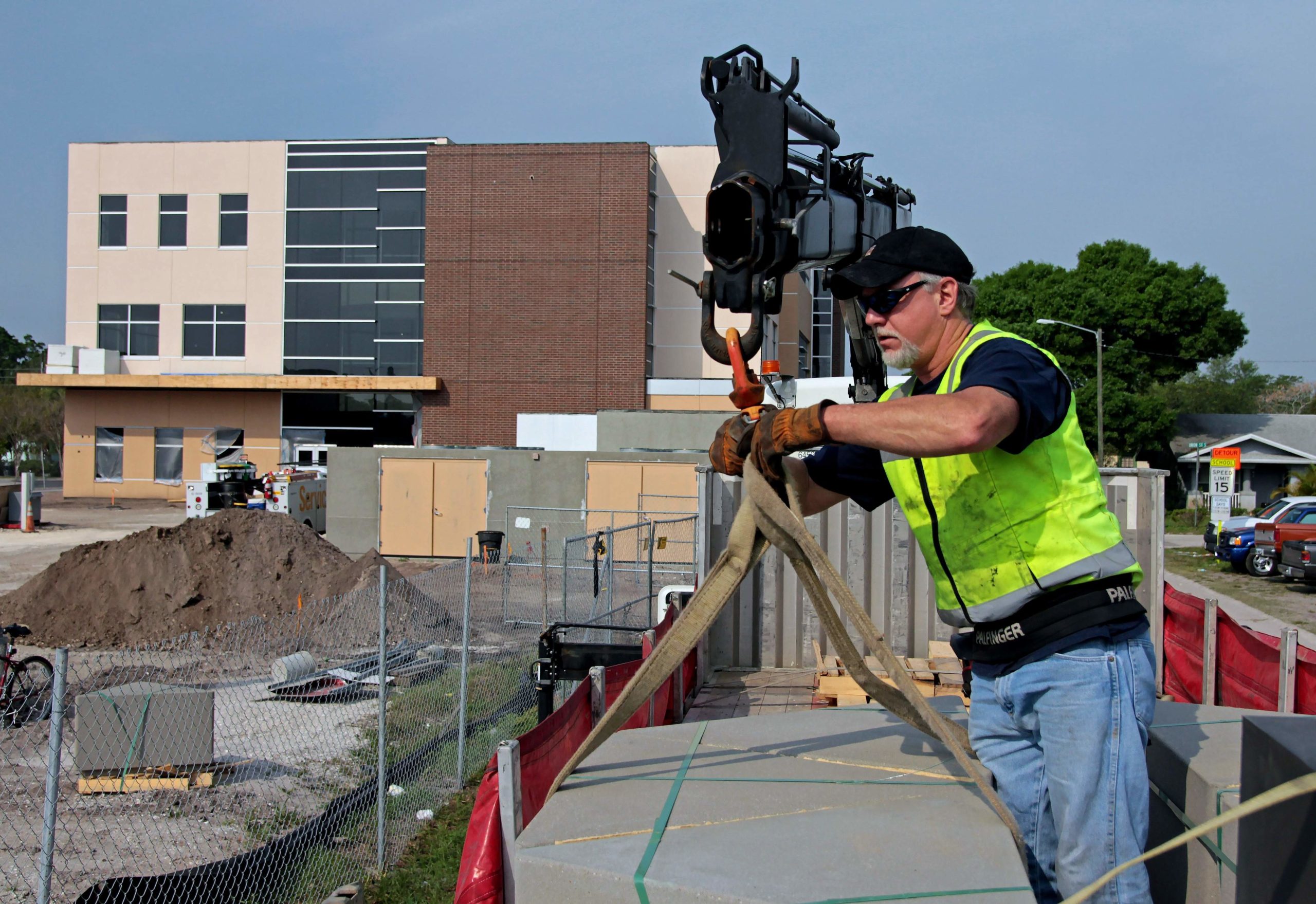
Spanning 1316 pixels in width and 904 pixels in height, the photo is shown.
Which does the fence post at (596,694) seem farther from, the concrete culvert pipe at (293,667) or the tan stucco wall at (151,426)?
the tan stucco wall at (151,426)

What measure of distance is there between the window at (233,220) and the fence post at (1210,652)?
37.6m

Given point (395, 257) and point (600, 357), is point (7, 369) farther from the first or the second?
point (600, 357)

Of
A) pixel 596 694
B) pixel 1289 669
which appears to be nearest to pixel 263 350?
pixel 596 694

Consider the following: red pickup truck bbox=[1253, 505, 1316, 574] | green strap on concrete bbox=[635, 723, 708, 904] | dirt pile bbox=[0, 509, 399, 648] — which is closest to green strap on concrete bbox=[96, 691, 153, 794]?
green strap on concrete bbox=[635, 723, 708, 904]

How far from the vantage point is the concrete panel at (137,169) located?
125ft

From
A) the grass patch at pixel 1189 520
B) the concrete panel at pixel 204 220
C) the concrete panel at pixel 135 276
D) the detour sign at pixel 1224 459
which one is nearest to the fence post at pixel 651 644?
the detour sign at pixel 1224 459

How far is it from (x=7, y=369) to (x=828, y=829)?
10143cm

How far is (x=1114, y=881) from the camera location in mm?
2328

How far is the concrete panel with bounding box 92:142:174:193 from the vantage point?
38.2 metres

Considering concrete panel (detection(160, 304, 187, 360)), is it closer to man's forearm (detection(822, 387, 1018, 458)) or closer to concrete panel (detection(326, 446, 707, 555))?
concrete panel (detection(326, 446, 707, 555))

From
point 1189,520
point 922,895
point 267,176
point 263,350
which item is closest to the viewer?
point 922,895

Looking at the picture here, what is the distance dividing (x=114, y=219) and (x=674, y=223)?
21532 mm

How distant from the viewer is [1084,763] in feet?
7.89

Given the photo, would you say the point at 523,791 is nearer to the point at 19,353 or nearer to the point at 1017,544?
the point at 1017,544
